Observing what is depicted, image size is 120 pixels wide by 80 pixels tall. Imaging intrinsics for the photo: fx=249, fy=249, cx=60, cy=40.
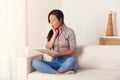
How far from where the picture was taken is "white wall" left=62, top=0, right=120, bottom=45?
391 centimetres

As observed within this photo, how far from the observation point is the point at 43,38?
12.9 feet

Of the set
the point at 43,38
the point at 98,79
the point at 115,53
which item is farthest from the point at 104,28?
the point at 98,79

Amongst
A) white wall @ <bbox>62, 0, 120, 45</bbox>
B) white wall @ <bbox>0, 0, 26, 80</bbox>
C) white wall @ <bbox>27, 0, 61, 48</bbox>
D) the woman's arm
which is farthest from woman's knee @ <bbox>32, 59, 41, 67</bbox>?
white wall @ <bbox>62, 0, 120, 45</bbox>

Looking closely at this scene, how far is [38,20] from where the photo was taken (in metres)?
3.90

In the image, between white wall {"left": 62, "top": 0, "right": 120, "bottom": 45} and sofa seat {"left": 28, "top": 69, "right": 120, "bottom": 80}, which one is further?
white wall {"left": 62, "top": 0, "right": 120, "bottom": 45}

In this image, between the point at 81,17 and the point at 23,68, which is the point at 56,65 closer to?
the point at 23,68

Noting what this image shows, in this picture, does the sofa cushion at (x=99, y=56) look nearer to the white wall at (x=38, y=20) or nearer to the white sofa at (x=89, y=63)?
the white sofa at (x=89, y=63)

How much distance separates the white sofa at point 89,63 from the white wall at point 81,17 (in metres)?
1.00

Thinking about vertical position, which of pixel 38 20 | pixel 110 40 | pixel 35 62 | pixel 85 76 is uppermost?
pixel 38 20

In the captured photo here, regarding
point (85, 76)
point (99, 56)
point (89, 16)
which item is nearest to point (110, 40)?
point (89, 16)

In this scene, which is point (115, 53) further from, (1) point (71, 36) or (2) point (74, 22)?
(2) point (74, 22)

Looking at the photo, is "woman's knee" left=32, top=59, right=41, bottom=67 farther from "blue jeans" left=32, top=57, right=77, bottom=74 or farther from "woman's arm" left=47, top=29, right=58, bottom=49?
"woman's arm" left=47, top=29, right=58, bottom=49

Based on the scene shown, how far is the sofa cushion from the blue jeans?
A: 0.77ft

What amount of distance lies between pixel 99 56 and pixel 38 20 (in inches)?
55.8
